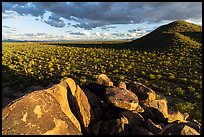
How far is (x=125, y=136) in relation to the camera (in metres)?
9.79

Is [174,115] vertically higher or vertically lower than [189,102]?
higher

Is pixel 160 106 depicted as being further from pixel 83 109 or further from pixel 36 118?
pixel 36 118

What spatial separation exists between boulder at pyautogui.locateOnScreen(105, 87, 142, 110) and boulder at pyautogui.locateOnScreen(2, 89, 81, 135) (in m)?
3.38

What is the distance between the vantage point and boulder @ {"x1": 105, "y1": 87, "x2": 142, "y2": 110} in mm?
11695

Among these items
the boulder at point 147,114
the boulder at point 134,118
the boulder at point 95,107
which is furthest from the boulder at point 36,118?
the boulder at point 147,114

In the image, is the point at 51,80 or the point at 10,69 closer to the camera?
the point at 51,80

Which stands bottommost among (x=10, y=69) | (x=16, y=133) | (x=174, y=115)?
(x=10, y=69)

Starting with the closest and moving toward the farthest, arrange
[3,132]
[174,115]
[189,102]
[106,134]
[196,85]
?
[3,132]
[106,134]
[174,115]
[189,102]
[196,85]

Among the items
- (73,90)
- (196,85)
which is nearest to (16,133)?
(73,90)

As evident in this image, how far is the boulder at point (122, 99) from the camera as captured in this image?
11.7m

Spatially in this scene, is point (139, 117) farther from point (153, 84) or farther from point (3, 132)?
point (153, 84)

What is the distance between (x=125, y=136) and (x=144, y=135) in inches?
32.0

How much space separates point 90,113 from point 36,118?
11.1 feet

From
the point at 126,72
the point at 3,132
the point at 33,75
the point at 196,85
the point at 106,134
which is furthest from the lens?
the point at 126,72
